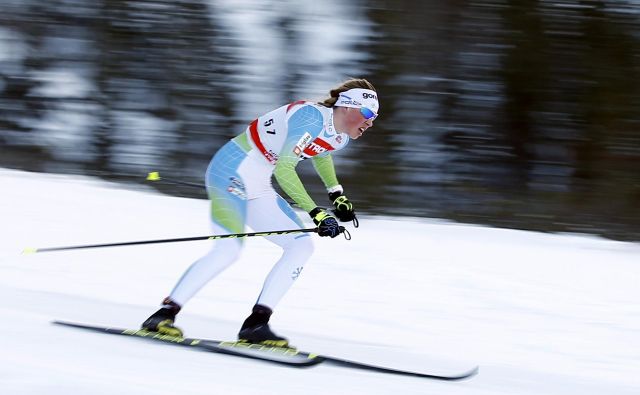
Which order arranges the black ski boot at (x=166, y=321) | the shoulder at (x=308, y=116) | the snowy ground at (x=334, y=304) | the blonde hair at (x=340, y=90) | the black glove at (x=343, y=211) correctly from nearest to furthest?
1. the snowy ground at (x=334, y=304)
2. the shoulder at (x=308, y=116)
3. the blonde hair at (x=340, y=90)
4. the black ski boot at (x=166, y=321)
5. the black glove at (x=343, y=211)

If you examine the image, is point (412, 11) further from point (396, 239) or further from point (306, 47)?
point (396, 239)

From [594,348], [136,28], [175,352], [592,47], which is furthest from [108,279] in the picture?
[592,47]

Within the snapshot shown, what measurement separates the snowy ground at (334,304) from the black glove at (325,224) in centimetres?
64

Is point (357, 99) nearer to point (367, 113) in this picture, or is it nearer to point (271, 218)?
point (367, 113)

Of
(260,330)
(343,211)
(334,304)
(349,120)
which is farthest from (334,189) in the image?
(334,304)

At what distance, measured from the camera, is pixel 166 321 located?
435 cm

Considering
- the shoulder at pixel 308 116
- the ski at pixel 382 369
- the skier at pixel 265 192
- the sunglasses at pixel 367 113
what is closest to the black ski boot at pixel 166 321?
the skier at pixel 265 192

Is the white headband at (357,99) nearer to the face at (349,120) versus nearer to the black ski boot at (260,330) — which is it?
the face at (349,120)

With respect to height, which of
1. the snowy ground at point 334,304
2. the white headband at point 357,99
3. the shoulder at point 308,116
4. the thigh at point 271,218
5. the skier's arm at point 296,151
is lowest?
the snowy ground at point 334,304

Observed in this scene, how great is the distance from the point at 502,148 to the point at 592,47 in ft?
3.89

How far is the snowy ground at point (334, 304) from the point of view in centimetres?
393

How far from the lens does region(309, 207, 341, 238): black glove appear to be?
3967 millimetres

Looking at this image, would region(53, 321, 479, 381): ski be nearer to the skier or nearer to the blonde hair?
the skier

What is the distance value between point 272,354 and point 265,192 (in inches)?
30.0
